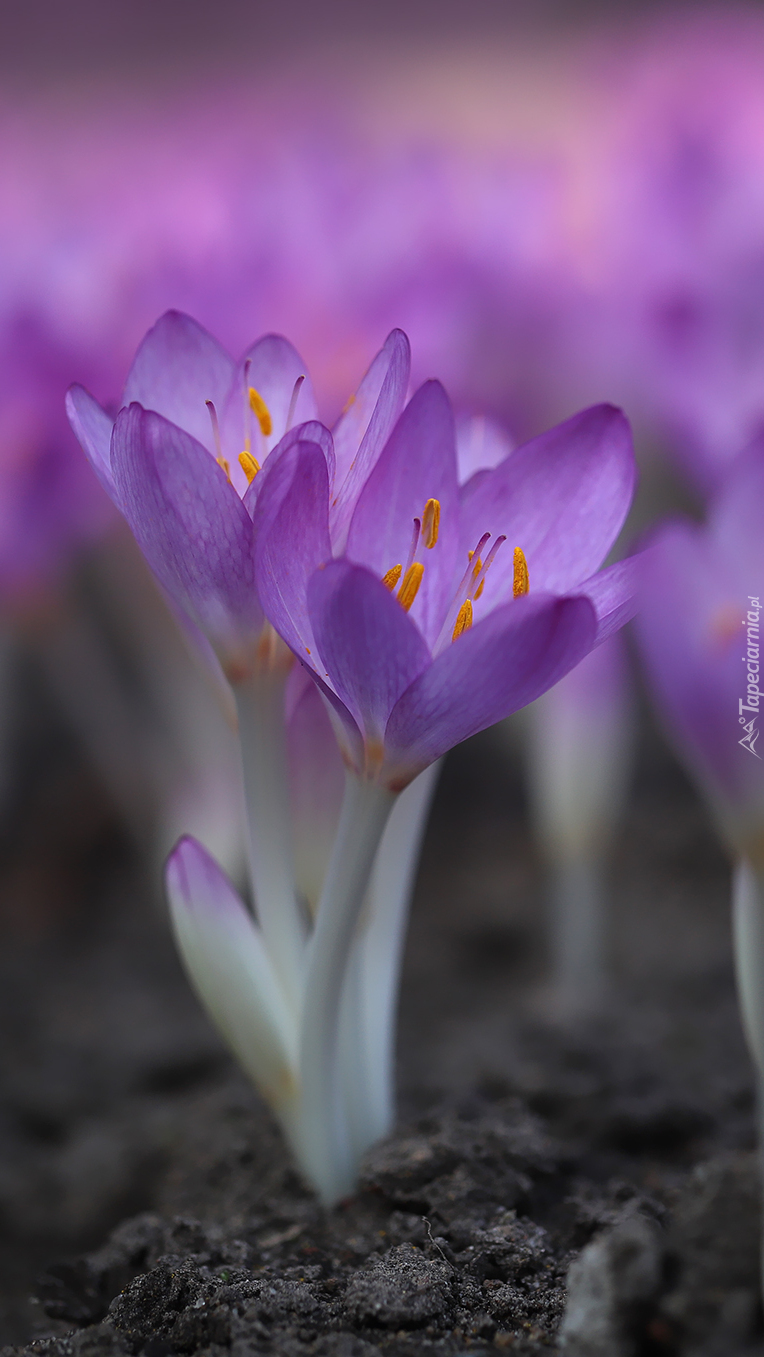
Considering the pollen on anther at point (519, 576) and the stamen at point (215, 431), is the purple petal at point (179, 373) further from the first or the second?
the pollen on anther at point (519, 576)

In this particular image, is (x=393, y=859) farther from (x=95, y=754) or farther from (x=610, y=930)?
(x=95, y=754)

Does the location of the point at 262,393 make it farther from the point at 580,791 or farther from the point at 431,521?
the point at 580,791


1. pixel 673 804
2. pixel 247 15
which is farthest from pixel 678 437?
pixel 247 15

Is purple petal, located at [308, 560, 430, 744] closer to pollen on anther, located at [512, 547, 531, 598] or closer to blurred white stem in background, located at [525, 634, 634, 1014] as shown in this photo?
pollen on anther, located at [512, 547, 531, 598]

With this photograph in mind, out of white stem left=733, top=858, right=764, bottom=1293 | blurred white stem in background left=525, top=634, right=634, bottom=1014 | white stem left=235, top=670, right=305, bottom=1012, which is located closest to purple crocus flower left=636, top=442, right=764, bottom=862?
A: white stem left=733, top=858, right=764, bottom=1293

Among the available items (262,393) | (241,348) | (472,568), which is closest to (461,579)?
(472,568)

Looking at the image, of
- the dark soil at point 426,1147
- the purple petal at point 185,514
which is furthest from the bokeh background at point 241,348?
the purple petal at point 185,514
